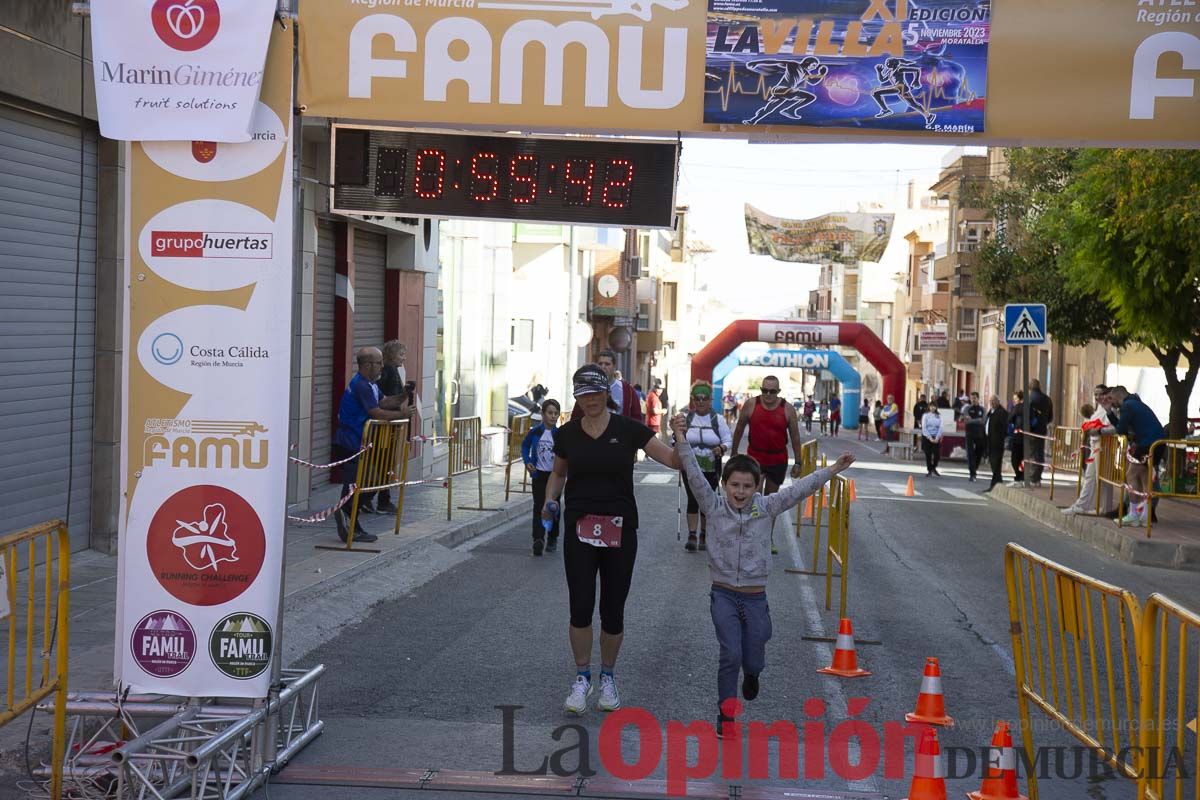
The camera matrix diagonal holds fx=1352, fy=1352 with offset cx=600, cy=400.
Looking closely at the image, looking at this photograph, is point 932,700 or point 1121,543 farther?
point 1121,543

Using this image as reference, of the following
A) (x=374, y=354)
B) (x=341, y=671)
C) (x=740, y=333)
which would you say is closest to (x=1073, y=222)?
(x=374, y=354)

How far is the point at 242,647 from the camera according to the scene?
6422 mm

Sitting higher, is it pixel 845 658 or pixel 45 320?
pixel 45 320

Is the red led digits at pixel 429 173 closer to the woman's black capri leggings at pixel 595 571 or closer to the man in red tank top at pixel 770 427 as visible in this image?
the woman's black capri leggings at pixel 595 571

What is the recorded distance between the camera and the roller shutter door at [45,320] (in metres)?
10.6

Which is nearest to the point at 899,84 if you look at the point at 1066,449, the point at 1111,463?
the point at 1111,463

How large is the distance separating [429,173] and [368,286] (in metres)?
12.6

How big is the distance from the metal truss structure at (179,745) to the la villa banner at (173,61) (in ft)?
8.92

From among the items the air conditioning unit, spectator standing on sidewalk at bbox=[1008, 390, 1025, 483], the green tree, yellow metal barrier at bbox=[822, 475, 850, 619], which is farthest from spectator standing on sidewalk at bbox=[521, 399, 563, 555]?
the air conditioning unit

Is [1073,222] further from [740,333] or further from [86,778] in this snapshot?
[740,333]

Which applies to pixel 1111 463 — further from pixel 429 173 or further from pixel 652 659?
pixel 429 173

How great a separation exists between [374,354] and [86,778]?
27.4ft

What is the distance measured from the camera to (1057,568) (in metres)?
6.07

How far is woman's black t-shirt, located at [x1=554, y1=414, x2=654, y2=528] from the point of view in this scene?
7578mm
